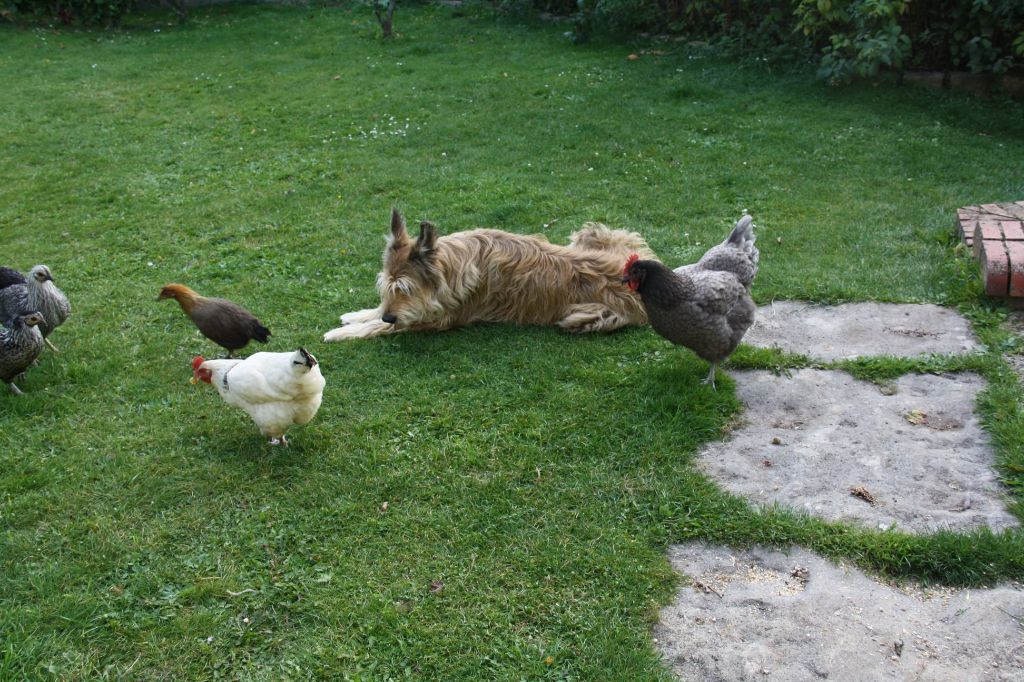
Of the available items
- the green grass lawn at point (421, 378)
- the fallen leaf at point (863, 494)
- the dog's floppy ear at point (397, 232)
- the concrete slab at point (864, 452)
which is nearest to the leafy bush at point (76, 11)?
the green grass lawn at point (421, 378)

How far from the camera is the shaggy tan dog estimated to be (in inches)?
216

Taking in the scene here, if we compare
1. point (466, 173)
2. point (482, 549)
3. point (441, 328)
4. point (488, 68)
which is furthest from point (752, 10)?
point (482, 549)

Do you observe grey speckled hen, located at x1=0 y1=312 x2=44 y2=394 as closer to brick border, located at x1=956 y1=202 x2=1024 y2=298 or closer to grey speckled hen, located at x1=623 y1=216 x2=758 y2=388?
grey speckled hen, located at x1=623 y1=216 x2=758 y2=388

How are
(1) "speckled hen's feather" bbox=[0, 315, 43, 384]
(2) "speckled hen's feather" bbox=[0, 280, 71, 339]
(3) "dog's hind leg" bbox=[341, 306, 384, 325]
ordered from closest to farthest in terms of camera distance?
(1) "speckled hen's feather" bbox=[0, 315, 43, 384], (2) "speckled hen's feather" bbox=[0, 280, 71, 339], (3) "dog's hind leg" bbox=[341, 306, 384, 325]

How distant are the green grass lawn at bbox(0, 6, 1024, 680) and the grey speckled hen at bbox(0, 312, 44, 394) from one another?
19 cm

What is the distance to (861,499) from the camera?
3.85 meters

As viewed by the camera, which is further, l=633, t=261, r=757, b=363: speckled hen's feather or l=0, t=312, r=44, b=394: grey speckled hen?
l=0, t=312, r=44, b=394: grey speckled hen

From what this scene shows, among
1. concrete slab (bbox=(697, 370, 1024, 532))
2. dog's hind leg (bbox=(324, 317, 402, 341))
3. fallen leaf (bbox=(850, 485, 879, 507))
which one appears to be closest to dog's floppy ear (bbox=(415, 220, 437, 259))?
dog's hind leg (bbox=(324, 317, 402, 341))

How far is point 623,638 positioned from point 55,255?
6307mm

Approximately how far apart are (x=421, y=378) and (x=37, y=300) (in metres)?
2.66

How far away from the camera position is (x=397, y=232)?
5.51 meters

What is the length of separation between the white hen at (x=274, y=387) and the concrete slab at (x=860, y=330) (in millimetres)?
2942

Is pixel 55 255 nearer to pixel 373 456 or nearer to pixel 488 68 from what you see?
pixel 373 456

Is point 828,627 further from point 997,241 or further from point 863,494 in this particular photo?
point 997,241
